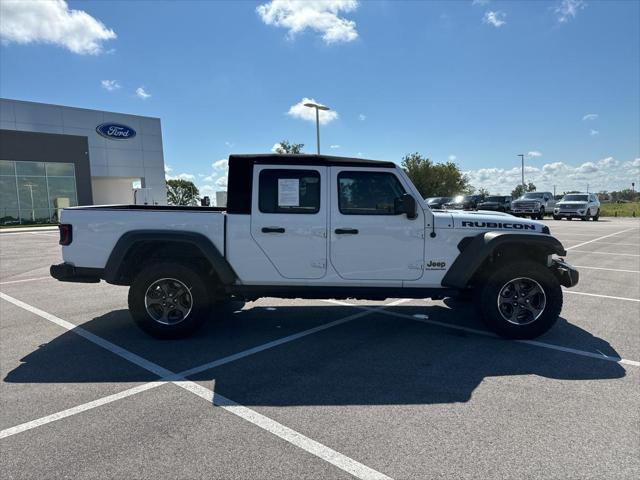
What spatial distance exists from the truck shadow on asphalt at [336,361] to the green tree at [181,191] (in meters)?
67.3

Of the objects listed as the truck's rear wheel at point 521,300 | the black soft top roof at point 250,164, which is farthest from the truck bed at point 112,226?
the truck's rear wheel at point 521,300

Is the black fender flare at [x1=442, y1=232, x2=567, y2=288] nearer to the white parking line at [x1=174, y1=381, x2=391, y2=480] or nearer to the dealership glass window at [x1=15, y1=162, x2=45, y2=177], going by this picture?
the white parking line at [x1=174, y1=381, x2=391, y2=480]

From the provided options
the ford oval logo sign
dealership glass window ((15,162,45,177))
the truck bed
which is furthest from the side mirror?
the ford oval logo sign

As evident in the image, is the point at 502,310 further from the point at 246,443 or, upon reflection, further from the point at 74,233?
the point at 74,233

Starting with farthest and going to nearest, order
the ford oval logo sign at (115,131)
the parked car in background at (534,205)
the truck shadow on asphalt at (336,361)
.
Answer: the ford oval logo sign at (115,131)
the parked car in background at (534,205)
the truck shadow on asphalt at (336,361)

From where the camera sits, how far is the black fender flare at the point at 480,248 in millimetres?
4602

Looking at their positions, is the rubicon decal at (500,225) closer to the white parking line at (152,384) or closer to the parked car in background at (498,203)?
the white parking line at (152,384)

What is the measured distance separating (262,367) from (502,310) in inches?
110

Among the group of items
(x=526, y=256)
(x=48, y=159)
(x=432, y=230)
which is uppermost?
(x=48, y=159)

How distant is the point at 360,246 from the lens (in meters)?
4.75

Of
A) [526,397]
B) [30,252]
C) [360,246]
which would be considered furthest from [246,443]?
[30,252]

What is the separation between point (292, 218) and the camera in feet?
15.5

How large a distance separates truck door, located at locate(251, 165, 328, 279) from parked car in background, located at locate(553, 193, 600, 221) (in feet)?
94.1

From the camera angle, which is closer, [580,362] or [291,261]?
[580,362]
